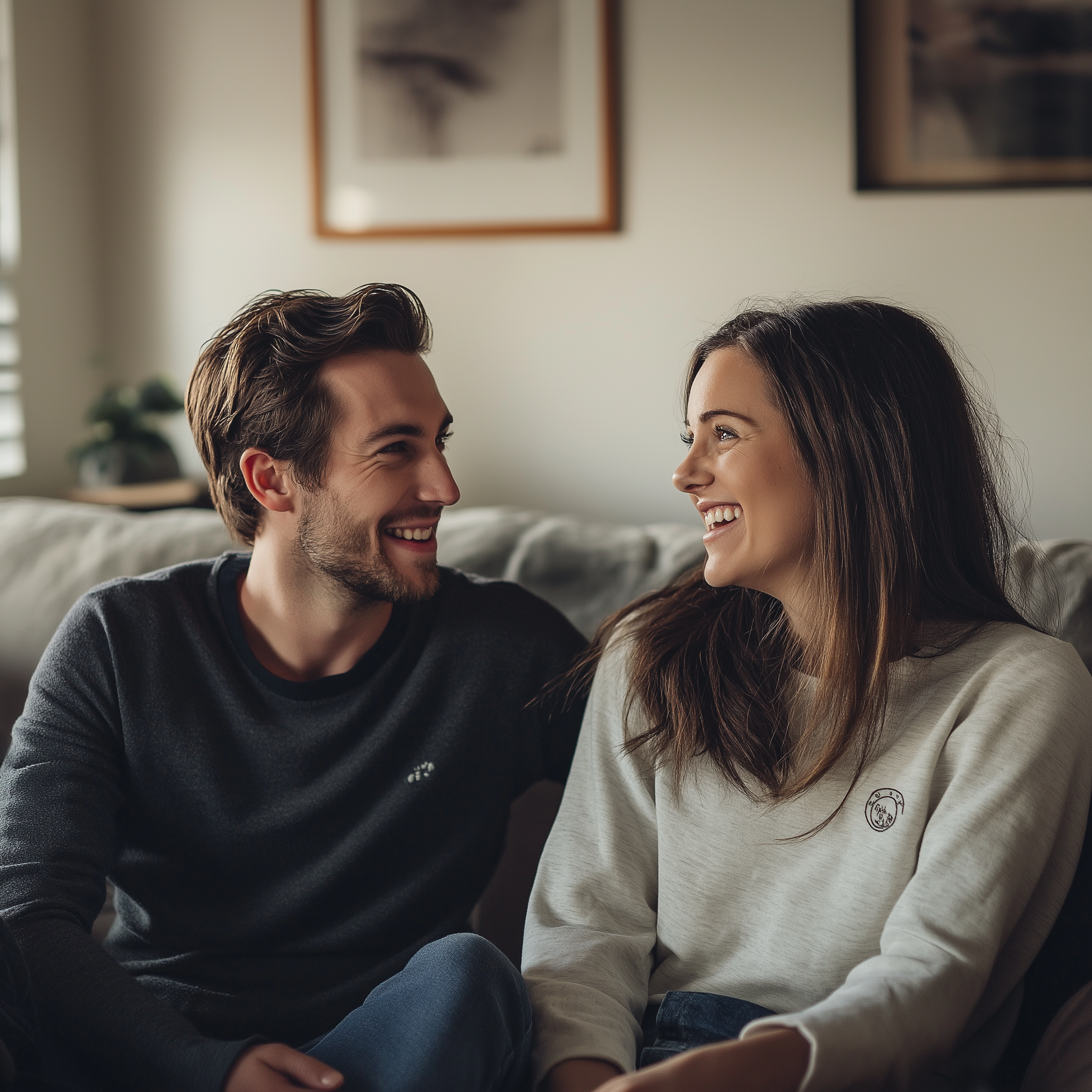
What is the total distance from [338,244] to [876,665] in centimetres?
277

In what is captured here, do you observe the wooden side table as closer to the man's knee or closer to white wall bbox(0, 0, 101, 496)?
white wall bbox(0, 0, 101, 496)

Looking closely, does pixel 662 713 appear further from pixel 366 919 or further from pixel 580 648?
pixel 366 919

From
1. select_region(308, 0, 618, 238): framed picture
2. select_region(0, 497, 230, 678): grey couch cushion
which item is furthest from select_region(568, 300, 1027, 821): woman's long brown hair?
select_region(308, 0, 618, 238): framed picture

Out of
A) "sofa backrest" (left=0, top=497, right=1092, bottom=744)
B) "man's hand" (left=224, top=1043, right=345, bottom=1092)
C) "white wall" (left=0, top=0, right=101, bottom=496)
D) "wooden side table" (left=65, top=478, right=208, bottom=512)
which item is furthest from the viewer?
"white wall" (left=0, top=0, right=101, bottom=496)

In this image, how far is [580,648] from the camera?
143 centimetres

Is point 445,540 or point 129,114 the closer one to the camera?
point 445,540

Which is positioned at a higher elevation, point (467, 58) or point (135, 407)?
point (467, 58)

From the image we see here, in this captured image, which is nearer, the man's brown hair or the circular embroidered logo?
the circular embroidered logo

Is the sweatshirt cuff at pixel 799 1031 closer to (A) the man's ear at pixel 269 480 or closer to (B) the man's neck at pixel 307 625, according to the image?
(B) the man's neck at pixel 307 625

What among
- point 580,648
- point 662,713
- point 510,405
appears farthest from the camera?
point 510,405

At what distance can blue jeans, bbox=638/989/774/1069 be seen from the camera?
1078mm

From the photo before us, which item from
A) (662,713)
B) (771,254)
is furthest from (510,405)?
(662,713)

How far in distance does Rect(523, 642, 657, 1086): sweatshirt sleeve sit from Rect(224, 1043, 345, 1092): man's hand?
192mm

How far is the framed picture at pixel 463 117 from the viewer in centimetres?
329
